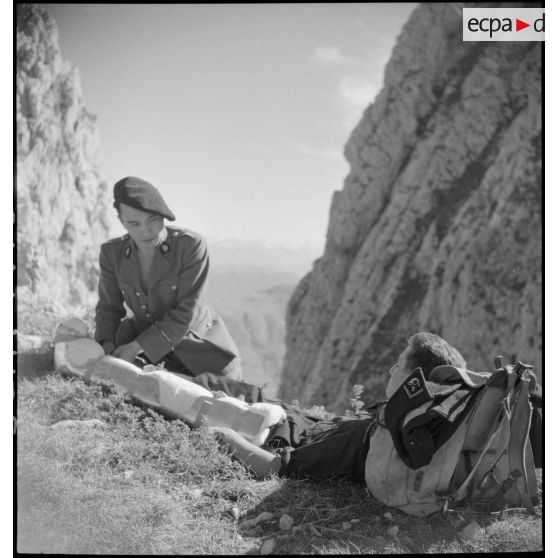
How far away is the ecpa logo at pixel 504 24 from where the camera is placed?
304 cm

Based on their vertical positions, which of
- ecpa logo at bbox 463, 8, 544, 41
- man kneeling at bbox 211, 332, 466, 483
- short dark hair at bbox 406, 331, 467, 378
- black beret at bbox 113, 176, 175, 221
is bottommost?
man kneeling at bbox 211, 332, 466, 483

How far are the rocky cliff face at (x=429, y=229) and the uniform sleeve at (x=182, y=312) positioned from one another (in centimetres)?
816

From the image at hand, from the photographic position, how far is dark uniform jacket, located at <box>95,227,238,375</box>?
12.5 ft

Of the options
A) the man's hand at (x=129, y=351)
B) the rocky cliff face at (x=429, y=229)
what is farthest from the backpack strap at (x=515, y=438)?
the rocky cliff face at (x=429, y=229)

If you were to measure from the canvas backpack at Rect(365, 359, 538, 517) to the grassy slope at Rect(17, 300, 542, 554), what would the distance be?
161mm

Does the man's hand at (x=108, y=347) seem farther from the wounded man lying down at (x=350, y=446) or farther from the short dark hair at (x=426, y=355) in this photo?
the short dark hair at (x=426, y=355)

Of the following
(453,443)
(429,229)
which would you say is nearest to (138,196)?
(453,443)

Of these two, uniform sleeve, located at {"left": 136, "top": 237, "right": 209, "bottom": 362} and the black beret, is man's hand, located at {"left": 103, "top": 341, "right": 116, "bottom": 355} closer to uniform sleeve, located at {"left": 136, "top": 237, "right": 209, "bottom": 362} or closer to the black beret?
uniform sleeve, located at {"left": 136, "top": 237, "right": 209, "bottom": 362}

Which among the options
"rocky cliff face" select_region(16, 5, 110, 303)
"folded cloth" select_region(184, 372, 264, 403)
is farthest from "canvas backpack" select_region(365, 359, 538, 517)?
"rocky cliff face" select_region(16, 5, 110, 303)

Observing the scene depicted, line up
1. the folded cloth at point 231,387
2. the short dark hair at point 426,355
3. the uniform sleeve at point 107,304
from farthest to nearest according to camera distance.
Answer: the uniform sleeve at point 107,304, the folded cloth at point 231,387, the short dark hair at point 426,355

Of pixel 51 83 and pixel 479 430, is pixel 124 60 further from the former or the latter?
pixel 479 430

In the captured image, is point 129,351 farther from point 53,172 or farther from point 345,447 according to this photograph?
point 53,172

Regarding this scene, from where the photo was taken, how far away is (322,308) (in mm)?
22203

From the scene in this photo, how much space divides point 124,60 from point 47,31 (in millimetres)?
528
